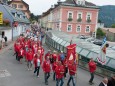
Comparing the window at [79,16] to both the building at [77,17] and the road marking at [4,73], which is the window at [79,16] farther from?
the road marking at [4,73]

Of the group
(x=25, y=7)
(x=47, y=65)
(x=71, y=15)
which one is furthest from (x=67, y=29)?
(x=47, y=65)

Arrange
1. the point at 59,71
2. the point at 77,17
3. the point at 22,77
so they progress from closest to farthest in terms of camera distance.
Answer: the point at 59,71
the point at 22,77
the point at 77,17

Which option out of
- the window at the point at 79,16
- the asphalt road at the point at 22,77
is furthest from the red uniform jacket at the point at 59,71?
the window at the point at 79,16

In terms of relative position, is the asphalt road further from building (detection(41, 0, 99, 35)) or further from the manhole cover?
building (detection(41, 0, 99, 35))

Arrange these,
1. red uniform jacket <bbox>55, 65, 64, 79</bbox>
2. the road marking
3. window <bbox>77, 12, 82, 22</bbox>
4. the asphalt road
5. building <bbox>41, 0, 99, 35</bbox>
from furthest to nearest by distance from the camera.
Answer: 1. window <bbox>77, 12, 82, 22</bbox>
2. building <bbox>41, 0, 99, 35</bbox>
3. the road marking
4. the asphalt road
5. red uniform jacket <bbox>55, 65, 64, 79</bbox>

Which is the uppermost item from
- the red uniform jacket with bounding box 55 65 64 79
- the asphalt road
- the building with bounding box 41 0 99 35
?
the building with bounding box 41 0 99 35

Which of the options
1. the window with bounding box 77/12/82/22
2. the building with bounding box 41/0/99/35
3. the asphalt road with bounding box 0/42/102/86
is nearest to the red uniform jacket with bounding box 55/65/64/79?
the asphalt road with bounding box 0/42/102/86

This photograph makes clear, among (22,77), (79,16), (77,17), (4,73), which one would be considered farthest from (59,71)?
(79,16)

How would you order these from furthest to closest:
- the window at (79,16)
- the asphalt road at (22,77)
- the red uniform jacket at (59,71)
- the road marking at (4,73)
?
the window at (79,16), the road marking at (4,73), the asphalt road at (22,77), the red uniform jacket at (59,71)

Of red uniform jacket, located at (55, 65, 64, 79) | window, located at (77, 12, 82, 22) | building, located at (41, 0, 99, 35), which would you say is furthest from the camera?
window, located at (77, 12, 82, 22)

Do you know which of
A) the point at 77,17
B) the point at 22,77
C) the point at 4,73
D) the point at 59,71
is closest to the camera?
the point at 59,71

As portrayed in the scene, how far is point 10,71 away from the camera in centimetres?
2002

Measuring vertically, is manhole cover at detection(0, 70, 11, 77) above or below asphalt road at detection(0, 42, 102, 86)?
above

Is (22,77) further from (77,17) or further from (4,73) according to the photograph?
(77,17)
